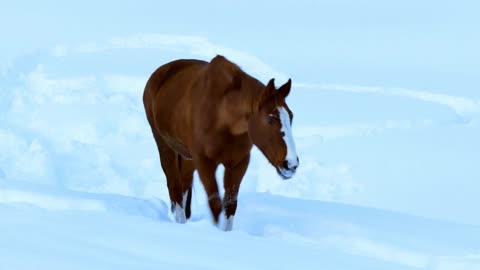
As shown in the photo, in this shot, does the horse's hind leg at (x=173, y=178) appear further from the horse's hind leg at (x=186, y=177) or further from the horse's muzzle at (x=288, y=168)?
the horse's muzzle at (x=288, y=168)

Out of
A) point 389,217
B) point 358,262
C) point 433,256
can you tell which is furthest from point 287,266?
point 389,217

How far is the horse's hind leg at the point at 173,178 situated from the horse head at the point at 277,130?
67.0 inches

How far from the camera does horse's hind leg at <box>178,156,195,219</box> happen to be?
6.98 meters

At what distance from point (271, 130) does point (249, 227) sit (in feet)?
4.56

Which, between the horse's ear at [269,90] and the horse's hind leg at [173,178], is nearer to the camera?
the horse's ear at [269,90]

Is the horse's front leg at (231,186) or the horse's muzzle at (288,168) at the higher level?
the horse's muzzle at (288,168)

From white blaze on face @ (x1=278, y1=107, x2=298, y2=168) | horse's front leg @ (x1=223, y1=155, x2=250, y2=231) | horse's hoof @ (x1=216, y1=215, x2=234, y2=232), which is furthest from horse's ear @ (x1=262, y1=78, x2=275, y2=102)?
horse's hoof @ (x1=216, y1=215, x2=234, y2=232)

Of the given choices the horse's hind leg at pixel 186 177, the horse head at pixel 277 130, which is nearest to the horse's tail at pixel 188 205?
the horse's hind leg at pixel 186 177

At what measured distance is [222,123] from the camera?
5.76m

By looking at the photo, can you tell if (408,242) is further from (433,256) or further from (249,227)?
(249,227)

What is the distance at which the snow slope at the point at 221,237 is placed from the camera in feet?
13.0

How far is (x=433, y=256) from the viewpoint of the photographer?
551cm

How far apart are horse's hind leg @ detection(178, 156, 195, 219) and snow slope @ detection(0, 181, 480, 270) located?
0.69ft

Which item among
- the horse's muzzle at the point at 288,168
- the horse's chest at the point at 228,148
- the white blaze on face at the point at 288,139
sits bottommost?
the horse's chest at the point at 228,148
